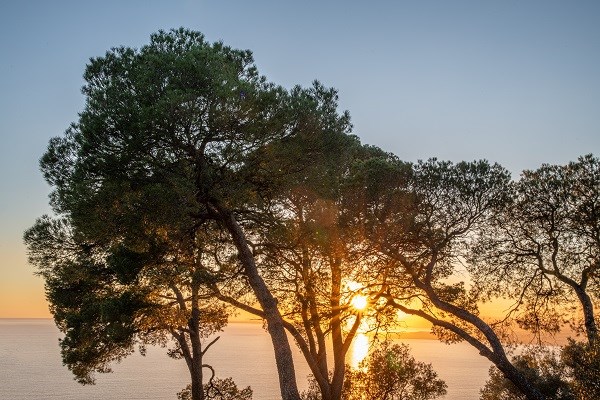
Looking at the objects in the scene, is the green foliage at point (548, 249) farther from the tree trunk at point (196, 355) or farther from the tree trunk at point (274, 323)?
the tree trunk at point (196, 355)

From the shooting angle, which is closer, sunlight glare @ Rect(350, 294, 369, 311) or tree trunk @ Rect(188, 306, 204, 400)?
sunlight glare @ Rect(350, 294, 369, 311)

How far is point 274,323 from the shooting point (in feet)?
43.8

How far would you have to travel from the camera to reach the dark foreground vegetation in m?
12.2

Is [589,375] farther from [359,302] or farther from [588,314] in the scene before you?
[359,302]

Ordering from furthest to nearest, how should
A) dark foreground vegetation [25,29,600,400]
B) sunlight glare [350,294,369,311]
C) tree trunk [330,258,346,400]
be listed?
tree trunk [330,258,346,400] < sunlight glare [350,294,369,311] < dark foreground vegetation [25,29,600,400]

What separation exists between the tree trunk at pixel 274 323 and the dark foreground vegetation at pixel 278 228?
1.9 inches

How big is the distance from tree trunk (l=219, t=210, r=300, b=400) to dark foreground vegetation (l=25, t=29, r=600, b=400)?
0.16ft

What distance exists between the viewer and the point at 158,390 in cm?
6625

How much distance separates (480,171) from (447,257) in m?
3.00

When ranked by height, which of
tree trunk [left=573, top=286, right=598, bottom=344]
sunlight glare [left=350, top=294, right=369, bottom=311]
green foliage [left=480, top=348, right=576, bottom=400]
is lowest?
green foliage [left=480, top=348, right=576, bottom=400]

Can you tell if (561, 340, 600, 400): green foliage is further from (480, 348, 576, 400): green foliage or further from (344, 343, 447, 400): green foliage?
(344, 343, 447, 400): green foliage

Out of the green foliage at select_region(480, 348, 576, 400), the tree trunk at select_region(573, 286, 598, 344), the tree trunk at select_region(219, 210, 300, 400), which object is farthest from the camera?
the green foliage at select_region(480, 348, 576, 400)

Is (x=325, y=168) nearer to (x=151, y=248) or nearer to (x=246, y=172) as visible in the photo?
(x=246, y=172)

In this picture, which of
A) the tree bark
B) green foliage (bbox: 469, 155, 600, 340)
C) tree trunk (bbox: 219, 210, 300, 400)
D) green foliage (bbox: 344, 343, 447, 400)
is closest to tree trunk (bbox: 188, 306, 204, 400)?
the tree bark
